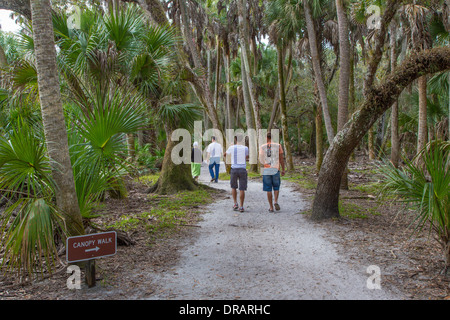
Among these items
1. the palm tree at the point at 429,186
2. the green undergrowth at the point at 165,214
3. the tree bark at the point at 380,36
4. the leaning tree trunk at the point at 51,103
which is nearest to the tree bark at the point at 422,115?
the tree bark at the point at 380,36

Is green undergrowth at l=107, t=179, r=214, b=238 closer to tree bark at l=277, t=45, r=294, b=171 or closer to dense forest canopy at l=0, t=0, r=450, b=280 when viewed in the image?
dense forest canopy at l=0, t=0, r=450, b=280

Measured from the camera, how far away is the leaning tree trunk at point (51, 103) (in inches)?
178

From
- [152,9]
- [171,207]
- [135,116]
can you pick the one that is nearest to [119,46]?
[135,116]

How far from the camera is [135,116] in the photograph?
17.6 feet

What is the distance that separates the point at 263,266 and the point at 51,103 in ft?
11.5

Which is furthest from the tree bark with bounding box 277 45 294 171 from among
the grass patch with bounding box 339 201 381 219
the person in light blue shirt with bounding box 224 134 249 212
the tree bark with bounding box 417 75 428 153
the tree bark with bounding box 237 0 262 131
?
the person in light blue shirt with bounding box 224 134 249 212

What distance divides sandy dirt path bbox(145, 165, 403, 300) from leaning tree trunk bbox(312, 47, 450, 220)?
2.07 ft

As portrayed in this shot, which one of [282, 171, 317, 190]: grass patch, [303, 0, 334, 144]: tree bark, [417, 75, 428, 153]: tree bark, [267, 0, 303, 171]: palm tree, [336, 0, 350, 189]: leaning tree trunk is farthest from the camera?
[267, 0, 303, 171]: palm tree

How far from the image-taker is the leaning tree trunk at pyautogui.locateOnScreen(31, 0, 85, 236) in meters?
4.51

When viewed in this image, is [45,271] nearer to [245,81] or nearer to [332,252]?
[332,252]

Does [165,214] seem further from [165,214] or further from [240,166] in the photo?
[240,166]

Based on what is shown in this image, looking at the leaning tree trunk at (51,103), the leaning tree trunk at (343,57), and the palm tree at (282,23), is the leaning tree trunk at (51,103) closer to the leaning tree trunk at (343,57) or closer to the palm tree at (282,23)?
the leaning tree trunk at (343,57)

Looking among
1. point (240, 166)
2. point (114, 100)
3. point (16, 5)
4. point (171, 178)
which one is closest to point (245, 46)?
point (171, 178)

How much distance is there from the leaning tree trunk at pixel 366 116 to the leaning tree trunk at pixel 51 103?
17.0 feet
